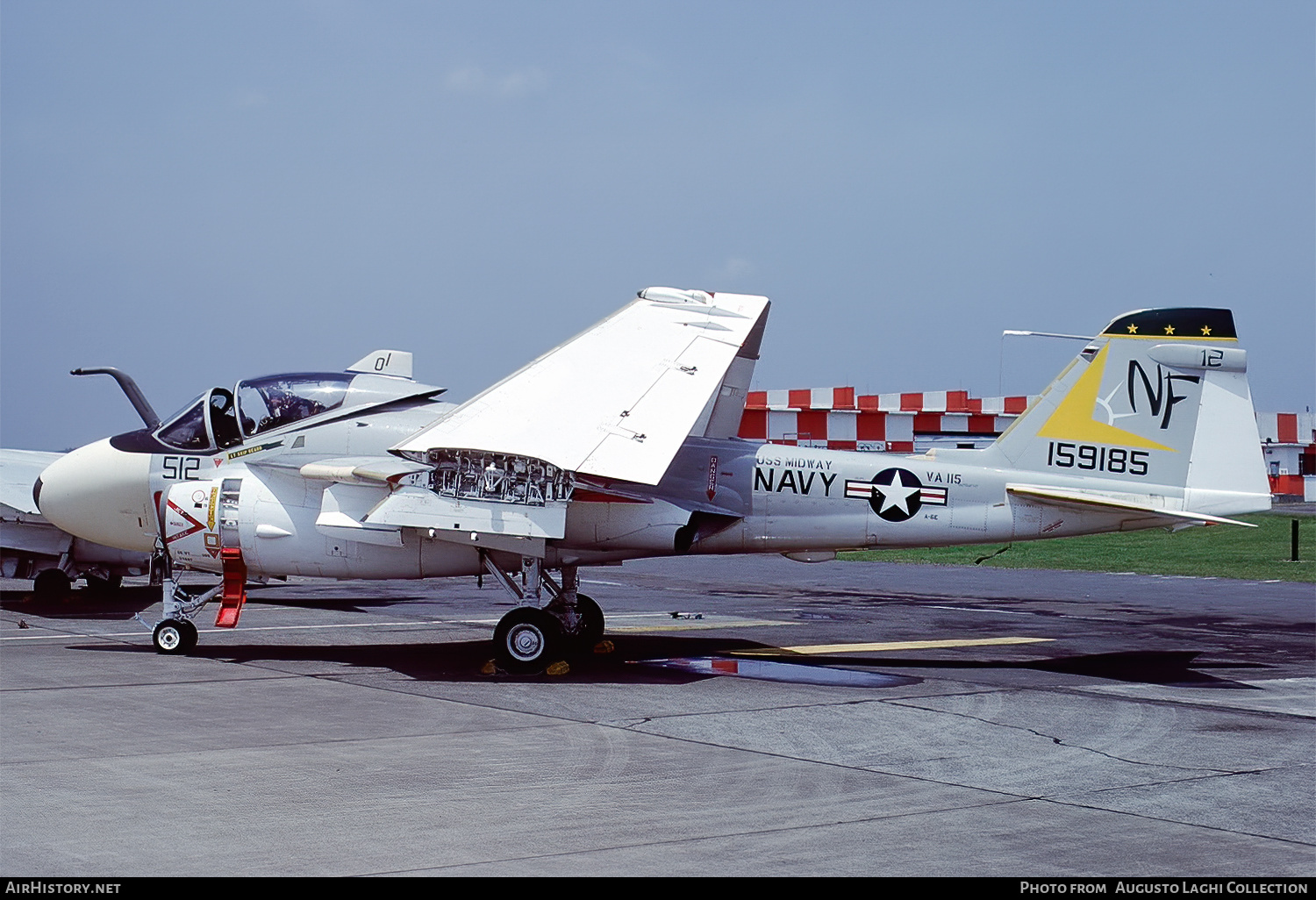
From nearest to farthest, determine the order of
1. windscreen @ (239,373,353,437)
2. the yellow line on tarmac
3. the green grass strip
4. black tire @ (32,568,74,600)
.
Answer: windscreen @ (239,373,353,437) < the yellow line on tarmac < black tire @ (32,568,74,600) < the green grass strip

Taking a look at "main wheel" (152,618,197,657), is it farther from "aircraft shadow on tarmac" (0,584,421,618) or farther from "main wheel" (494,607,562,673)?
"aircraft shadow on tarmac" (0,584,421,618)

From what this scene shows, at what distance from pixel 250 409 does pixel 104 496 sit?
2067 mm

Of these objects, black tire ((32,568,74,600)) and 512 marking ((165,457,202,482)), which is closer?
512 marking ((165,457,202,482))

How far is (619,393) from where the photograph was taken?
12867 mm

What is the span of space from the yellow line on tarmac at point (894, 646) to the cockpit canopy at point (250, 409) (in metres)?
5.60

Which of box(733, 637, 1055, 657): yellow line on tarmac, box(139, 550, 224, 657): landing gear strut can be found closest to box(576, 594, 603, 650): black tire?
box(733, 637, 1055, 657): yellow line on tarmac

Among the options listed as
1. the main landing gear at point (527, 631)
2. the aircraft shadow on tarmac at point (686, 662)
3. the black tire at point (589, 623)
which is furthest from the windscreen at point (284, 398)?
the black tire at point (589, 623)

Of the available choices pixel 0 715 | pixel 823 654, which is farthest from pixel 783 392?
pixel 0 715

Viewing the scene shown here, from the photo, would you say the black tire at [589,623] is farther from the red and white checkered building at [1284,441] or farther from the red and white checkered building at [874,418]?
the red and white checkered building at [1284,441]

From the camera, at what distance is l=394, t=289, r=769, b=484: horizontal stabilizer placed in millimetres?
12102

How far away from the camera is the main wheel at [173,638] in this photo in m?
14.1

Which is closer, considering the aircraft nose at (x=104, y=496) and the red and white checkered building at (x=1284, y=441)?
the aircraft nose at (x=104, y=496)

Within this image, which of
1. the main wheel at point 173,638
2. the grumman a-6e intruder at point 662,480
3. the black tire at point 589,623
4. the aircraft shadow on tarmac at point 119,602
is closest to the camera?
the grumman a-6e intruder at point 662,480

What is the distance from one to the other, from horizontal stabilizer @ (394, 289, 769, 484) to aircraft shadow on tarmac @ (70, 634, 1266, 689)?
230cm
